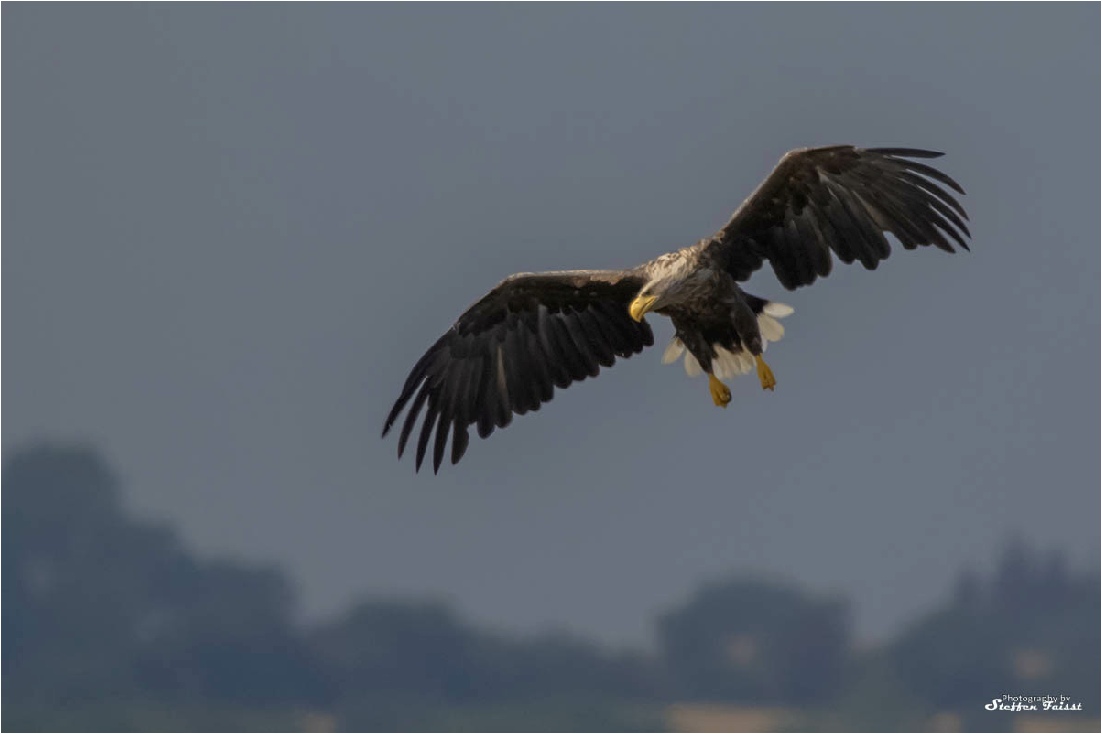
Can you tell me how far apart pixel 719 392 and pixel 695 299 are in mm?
1096

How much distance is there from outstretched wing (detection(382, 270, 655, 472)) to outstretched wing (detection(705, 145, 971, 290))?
114cm

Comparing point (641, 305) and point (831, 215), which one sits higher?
point (831, 215)

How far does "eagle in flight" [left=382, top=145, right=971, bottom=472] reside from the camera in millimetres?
15172

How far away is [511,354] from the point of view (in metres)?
16.5

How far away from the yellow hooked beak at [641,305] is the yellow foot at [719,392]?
1268 mm

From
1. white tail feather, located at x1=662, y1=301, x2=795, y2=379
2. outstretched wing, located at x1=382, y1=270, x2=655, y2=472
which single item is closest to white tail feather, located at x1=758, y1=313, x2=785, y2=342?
white tail feather, located at x1=662, y1=301, x2=795, y2=379

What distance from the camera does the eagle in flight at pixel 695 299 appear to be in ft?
49.8

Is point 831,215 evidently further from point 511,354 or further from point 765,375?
point 511,354

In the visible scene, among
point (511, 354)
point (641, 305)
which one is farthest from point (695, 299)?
point (511, 354)

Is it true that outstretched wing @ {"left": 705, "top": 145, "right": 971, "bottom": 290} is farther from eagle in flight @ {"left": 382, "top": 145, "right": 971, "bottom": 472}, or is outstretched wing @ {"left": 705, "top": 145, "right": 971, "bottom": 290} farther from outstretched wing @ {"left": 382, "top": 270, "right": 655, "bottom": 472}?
outstretched wing @ {"left": 382, "top": 270, "right": 655, "bottom": 472}

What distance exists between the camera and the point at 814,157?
15.2m

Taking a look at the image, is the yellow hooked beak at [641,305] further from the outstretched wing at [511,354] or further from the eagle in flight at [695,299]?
the outstretched wing at [511,354]

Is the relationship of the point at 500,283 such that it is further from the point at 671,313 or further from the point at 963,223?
the point at 963,223

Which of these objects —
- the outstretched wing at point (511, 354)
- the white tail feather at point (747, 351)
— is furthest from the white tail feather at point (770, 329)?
the outstretched wing at point (511, 354)
